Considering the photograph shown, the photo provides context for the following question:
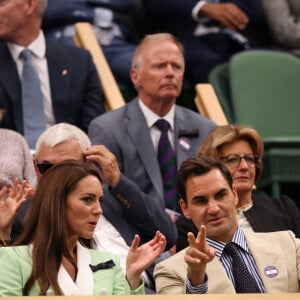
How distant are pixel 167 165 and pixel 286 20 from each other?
2.07 metres

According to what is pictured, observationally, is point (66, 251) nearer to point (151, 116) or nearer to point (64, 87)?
point (151, 116)

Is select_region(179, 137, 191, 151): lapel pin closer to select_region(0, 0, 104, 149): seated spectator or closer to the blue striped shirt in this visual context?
select_region(0, 0, 104, 149): seated spectator

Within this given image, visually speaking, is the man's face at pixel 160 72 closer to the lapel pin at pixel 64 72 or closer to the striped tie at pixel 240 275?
Result: the lapel pin at pixel 64 72

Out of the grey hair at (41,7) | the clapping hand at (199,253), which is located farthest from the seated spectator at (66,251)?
the grey hair at (41,7)

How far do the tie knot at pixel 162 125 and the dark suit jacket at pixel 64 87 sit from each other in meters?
0.46

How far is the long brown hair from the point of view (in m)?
4.79

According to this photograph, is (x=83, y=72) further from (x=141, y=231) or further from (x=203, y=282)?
(x=203, y=282)

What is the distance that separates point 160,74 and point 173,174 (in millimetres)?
509

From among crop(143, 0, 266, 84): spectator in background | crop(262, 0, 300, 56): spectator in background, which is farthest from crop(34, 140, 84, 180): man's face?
crop(262, 0, 300, 56): spectator in background

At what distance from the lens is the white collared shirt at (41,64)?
6.72m

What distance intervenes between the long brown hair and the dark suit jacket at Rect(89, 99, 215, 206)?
1142 millimetres

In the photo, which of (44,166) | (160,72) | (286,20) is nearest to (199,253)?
(44,166)

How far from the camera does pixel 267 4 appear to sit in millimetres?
8211

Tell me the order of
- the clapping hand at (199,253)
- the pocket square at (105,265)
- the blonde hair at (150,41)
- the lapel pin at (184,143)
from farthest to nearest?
the blonde hair at (150,41)
the lapel pin at (184,143)
the pocket square at (105,265)
the clapping hand at (199,253)
